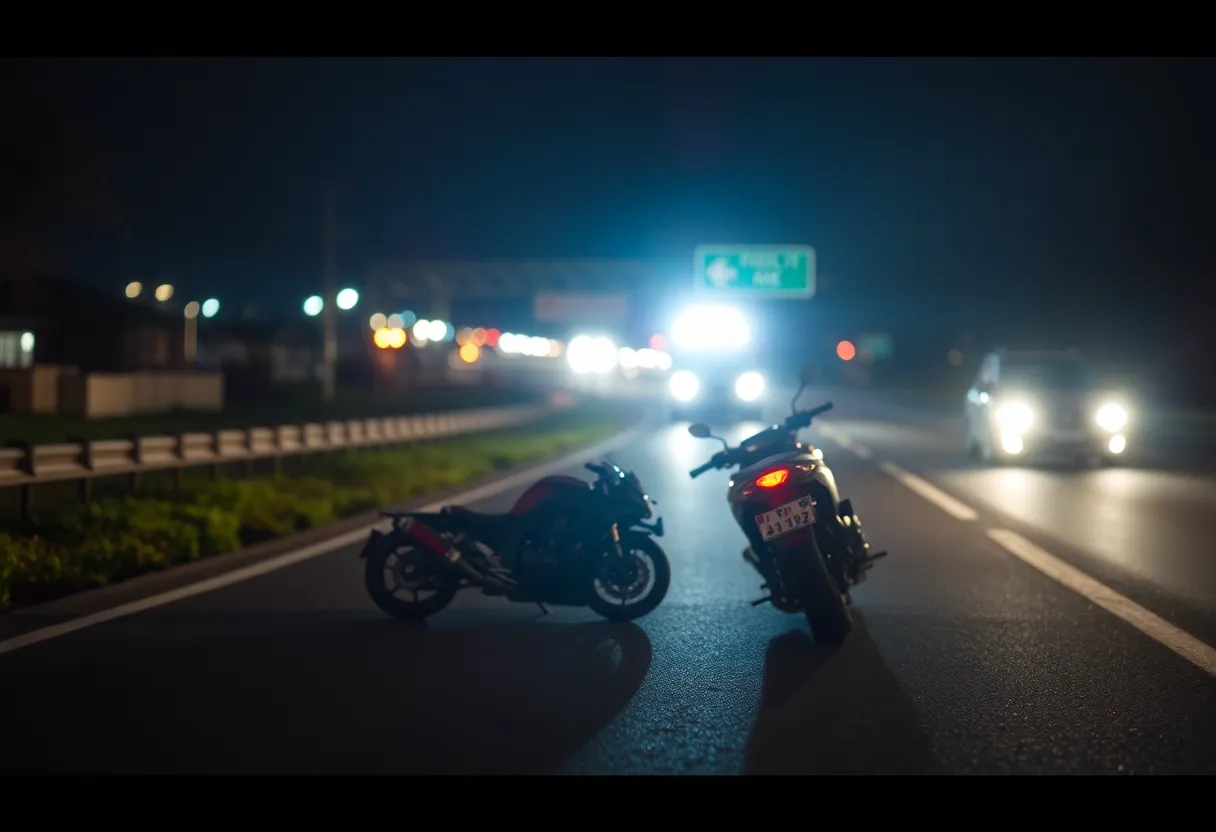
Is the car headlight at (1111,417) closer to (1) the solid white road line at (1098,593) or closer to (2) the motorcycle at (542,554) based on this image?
(1) the solid white road line at (1098,593)

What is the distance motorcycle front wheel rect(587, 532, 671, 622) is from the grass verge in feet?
14.1

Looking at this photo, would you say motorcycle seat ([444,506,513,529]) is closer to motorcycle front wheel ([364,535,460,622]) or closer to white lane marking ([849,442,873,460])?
motorcycle front wheel ([364,535,460,622])

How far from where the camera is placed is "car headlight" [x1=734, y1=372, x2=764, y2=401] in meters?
41.9

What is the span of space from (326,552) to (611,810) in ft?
25.6

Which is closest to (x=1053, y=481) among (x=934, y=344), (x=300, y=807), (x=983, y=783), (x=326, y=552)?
(x=326, y=552)

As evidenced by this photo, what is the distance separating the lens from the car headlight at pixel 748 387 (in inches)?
1650

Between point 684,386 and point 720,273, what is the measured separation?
4423 millimetres

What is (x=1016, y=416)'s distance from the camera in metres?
23.6

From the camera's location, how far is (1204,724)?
6309mm

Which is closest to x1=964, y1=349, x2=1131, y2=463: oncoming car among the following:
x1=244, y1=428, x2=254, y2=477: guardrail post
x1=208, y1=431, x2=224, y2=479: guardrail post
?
x1=244, y1=428, x2=254, y2=477: guardrail post

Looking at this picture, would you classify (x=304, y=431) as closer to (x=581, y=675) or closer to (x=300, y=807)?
(x=581, y=675)

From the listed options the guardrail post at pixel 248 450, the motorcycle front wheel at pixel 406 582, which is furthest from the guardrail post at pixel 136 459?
the motorcycle front wheel at pixel 406 582

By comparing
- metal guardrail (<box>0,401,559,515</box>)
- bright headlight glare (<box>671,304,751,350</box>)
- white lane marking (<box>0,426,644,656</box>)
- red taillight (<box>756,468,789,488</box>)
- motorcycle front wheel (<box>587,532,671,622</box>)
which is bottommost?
white lane marking (<box>0,426,644,656</box>)

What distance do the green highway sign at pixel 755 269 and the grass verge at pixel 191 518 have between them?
21868 mm
